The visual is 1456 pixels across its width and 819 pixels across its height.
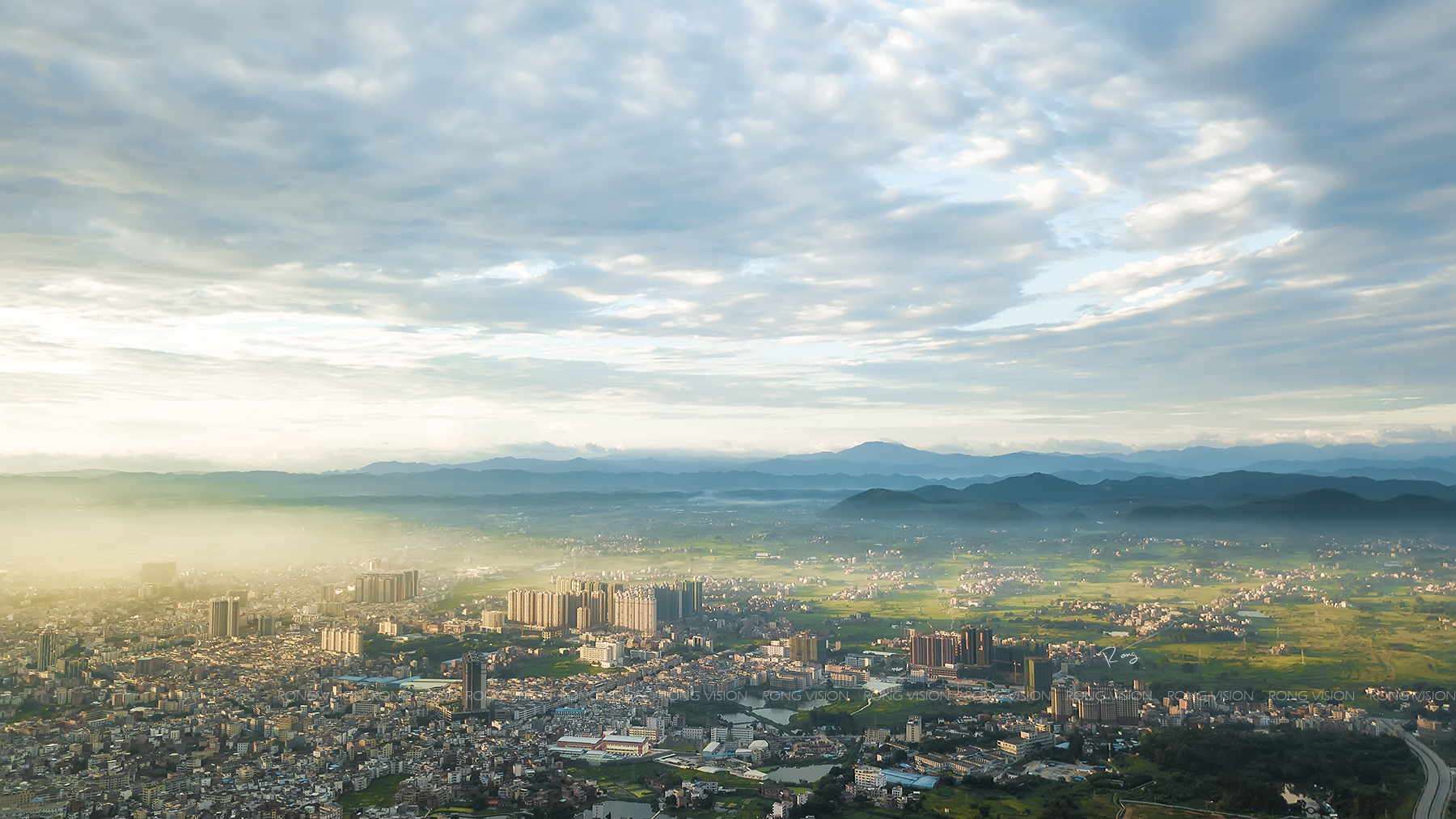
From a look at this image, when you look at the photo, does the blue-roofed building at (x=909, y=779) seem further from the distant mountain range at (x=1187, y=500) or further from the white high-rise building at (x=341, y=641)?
the distant mountain range at (x=1187, y=500)

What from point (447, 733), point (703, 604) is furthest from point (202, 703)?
point (703, 604)

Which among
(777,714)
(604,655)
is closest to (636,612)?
(604,655)

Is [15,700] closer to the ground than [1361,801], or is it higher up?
higher up

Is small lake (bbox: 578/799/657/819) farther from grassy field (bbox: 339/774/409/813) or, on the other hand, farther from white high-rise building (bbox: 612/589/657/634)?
white high-rise building (bbox: 612/589/657/634)

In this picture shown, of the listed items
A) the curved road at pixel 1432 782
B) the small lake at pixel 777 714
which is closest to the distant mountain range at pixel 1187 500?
the curved road at pixel 1432 782

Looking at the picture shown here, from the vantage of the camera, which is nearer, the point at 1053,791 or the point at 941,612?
the point at 1053,791

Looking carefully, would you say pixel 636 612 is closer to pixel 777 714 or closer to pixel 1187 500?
pixel 777 714

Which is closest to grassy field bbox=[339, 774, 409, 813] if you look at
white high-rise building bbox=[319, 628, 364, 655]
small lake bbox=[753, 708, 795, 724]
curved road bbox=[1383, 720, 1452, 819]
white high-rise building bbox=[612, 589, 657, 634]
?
small lake bbox=[753, 708, 795, 724]

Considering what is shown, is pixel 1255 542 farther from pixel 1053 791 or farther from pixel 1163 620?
pixel 1053 791
